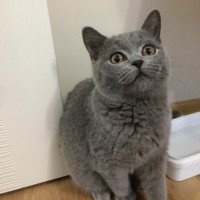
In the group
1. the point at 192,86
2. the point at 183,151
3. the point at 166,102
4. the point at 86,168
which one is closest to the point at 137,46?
the point at 166,102

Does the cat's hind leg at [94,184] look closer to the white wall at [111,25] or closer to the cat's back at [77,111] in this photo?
the cat's back at [77,111]

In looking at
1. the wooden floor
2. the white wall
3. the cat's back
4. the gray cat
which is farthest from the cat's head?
the wooden floor

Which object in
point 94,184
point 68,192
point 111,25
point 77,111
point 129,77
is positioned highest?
point 111,25

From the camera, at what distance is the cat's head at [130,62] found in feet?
2.06

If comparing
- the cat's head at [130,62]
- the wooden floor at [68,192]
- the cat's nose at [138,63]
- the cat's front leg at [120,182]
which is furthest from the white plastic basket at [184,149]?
the cat's nose at [138,63]

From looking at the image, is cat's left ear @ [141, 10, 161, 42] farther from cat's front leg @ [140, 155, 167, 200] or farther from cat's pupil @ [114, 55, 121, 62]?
cat's front leg @ [140, 155, 167, 200]

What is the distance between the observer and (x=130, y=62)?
0.63 meters

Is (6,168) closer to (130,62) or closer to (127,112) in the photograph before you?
(127,112)

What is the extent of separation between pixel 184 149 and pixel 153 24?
721 mm

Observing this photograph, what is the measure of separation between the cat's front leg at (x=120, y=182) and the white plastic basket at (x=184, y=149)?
0.27 m

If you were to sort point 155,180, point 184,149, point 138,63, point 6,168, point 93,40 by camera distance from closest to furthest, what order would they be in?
point 138,63
point 93,40
point 155,180
point 6,168
point 184,149

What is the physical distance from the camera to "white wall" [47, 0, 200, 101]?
1.11 metres

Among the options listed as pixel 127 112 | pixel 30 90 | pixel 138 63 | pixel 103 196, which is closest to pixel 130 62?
pixel 138 63

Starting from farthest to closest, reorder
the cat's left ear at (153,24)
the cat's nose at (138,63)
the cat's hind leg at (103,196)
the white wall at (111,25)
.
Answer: the white wall at (111,25) → the cat's hind leg at (103,196) → the cat's left ear at (153,24) → the cat's nose at (138,63)
